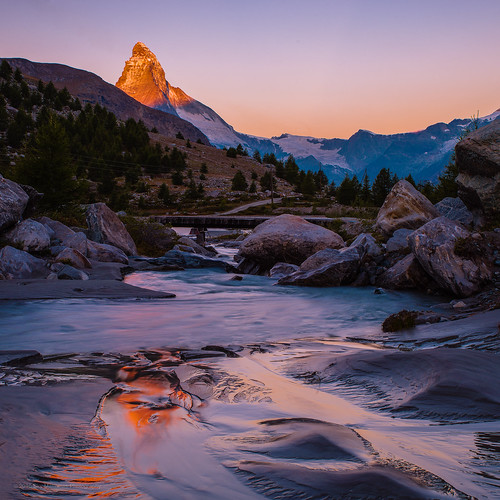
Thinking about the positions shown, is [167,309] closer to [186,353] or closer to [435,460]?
[186,353]

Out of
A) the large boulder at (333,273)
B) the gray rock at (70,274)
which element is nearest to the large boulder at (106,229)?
the gray rock at (70,274)

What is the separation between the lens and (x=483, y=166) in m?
12.6

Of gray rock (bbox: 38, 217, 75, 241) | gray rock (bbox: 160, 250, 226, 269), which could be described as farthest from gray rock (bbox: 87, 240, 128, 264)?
gray rock (bbox: 160, 250, 226, 269)

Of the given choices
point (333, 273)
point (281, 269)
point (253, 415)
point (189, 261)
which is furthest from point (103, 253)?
point (253, 415)

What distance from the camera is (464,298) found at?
32.2ft

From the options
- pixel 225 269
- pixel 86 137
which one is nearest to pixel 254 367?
pixel 225 269

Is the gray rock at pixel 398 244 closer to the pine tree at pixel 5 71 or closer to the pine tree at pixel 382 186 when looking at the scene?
the pine tree at pixel 382 186

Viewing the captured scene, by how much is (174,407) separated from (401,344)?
3.90 meters

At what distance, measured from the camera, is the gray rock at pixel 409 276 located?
11.7 m

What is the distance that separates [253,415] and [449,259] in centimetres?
839

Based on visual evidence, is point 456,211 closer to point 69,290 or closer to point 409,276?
point 409,276

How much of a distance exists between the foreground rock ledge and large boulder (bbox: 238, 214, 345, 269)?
572cm

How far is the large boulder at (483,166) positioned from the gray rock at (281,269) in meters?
6.19

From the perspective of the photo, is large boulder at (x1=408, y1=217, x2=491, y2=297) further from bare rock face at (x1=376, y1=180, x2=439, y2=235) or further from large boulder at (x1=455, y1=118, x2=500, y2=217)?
bare rock face at (x1=376, y1=180, x2=439, y2=235)
